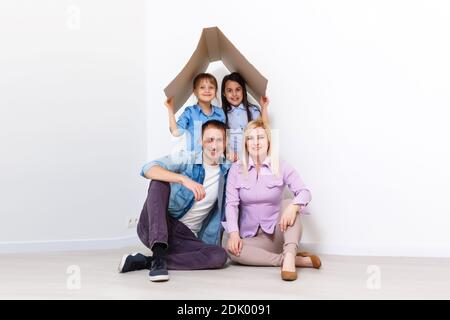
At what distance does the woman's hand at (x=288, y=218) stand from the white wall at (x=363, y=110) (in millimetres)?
477

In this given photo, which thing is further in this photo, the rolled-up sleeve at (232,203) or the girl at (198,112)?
the girl at (198,112)

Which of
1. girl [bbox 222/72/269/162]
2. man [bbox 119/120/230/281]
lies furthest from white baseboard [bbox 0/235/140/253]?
girl [bbox 222/72/269/162]

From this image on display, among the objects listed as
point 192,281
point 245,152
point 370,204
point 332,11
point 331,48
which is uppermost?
point 332,11

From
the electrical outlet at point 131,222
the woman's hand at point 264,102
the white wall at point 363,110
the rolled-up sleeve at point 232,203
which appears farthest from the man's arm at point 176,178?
the electrical outlet at point 131,222

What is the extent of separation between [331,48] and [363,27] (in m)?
0.16

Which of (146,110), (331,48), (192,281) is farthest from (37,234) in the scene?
(331,48)

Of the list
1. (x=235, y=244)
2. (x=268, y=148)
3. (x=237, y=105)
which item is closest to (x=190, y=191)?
(x=235, y=244)

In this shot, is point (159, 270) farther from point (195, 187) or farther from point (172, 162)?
point (172, 162)

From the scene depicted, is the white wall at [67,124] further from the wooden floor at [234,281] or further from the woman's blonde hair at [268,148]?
the woman's blonde hair at [268,148]

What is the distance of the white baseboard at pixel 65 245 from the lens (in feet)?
7.48

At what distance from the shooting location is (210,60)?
2.17 metres

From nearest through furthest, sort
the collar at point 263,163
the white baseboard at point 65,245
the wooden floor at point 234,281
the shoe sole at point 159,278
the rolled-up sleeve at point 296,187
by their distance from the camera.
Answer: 1. the wooden floor at point 234,281
2. the shoe sole at point 159,278
3. the rolled-up sleeve at point 296,187
4. the collar at point 263,163
5. the white baseboard at point 65,245
